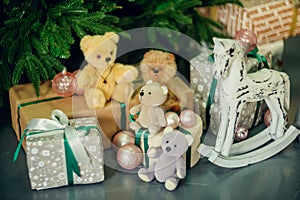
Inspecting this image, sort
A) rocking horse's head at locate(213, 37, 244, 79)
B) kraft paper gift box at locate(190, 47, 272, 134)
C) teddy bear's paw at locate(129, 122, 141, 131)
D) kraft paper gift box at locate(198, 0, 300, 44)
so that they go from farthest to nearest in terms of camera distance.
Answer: kraft paper gift box at locate(198, 0, 300, 44), kraft paper gift box at locate(190, 47, 272, 134), teddy bear's paw at locate(129, 122, 141, 131), rocking horse's head at locate(213, 37, 244, 79)

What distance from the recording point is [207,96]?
1.33 metres

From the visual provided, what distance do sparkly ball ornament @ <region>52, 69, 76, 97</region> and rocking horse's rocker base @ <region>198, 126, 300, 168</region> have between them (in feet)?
1.11

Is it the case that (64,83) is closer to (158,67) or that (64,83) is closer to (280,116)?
(158,67)

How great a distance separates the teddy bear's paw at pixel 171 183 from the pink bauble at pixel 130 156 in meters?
0.09

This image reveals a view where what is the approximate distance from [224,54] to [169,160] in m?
0.25

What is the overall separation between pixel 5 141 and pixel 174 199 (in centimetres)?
49

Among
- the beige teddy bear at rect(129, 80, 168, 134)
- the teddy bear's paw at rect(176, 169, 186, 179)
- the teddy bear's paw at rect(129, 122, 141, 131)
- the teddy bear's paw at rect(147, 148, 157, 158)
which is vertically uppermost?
the beige teddy bear at rect(129, 80, 168, 134)

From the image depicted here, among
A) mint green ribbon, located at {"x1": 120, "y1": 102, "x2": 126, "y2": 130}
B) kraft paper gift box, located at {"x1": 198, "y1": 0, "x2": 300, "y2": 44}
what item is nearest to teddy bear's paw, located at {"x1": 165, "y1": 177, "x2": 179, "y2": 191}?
mint green ribbon, located at {"x1": 120, "y1": 102, "x2": 126, "y2": 130}

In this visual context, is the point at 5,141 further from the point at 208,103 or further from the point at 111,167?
the point at 208,103

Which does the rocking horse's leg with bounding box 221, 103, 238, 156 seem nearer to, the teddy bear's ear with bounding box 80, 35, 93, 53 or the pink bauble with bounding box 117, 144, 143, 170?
the pink bauble with bounding box 117, 144, 143, 170

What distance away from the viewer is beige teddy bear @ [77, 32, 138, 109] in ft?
4.06

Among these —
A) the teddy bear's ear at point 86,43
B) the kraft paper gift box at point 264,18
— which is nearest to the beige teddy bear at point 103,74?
the teddy bear's ear at point 86,43

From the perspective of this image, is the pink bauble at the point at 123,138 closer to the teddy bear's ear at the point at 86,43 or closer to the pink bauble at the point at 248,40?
the teddy bear's ear at the point at 86,43

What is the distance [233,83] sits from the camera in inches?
45.5
